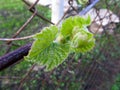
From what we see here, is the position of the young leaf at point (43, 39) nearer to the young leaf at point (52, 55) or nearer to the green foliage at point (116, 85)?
the young leaf at point (52, 55)

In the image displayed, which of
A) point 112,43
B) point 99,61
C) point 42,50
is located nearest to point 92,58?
point 99,61

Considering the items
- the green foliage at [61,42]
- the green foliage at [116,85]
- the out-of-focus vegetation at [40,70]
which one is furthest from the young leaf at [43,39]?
the green foliage at [116,85]

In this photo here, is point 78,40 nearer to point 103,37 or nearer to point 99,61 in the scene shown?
point 99,61

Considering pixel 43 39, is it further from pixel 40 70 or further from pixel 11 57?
pixel 40 70

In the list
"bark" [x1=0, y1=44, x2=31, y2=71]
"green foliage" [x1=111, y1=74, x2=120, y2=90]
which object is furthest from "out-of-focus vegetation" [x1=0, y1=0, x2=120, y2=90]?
"bark" [x1=0, y1=44, x2=31, y2=71]

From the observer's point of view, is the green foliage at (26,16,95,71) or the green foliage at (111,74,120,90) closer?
the green foliage at (26,16,95,71)

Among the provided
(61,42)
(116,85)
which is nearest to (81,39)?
(61,42)

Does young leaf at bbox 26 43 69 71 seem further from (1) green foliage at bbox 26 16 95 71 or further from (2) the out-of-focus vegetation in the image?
(2) the out-of-focus vegetation
